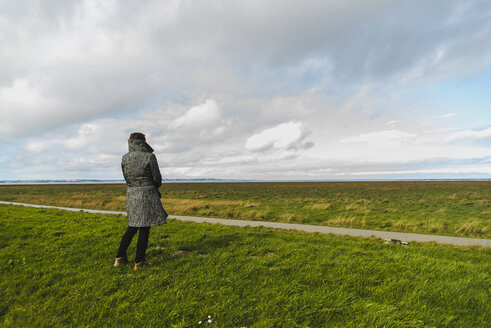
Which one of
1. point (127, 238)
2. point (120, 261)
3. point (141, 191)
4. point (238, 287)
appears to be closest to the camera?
point (238, 287)

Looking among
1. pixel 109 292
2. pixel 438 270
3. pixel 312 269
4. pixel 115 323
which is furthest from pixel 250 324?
pixel 438 270

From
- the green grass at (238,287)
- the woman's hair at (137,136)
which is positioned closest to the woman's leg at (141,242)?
the green grass at (238,287)

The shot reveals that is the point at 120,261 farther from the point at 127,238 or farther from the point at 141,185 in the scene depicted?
the point at 141,185

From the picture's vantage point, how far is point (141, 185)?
4531 millimetres

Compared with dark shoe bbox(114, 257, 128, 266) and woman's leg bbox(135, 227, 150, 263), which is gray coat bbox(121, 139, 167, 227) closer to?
woman's leg bbox(135, 227, 150, 263)

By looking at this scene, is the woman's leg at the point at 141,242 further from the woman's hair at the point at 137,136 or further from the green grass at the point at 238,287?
the woman's hair at the point at 137,136

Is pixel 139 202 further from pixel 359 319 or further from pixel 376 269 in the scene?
pixel 376 269

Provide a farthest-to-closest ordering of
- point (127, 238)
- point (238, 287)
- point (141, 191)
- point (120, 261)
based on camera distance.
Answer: point (120, 261), point (127, 238), point (141, 191), point (238, 287)

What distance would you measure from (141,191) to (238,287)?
2688 millimetres

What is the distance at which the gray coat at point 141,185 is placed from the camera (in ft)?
14.5

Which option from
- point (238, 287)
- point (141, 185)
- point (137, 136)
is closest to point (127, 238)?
point (141, 185)

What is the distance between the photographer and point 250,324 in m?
3.00

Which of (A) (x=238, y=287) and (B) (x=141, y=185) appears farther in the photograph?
(B) (x=141, y=185)

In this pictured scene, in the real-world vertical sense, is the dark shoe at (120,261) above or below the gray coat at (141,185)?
below
